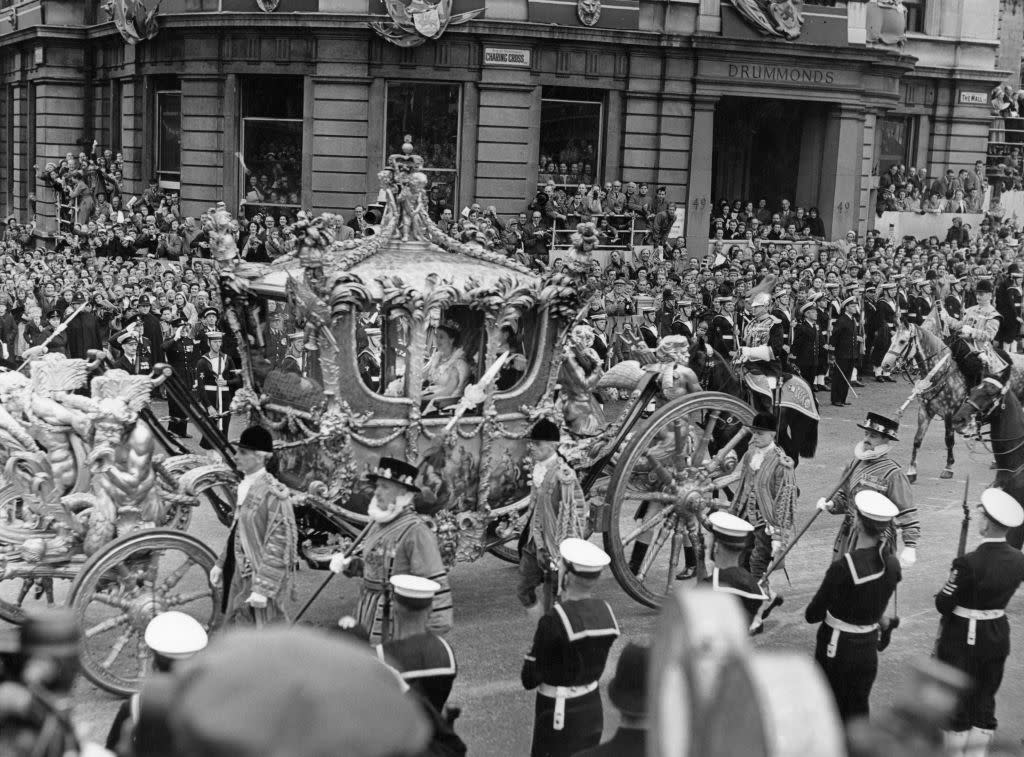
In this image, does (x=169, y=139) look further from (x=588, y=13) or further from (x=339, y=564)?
(x=339, y=564)

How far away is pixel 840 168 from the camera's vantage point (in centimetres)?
3166

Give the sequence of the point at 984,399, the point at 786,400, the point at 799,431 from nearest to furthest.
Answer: the point at 984,399, the point at 786,400, the point at 799,431

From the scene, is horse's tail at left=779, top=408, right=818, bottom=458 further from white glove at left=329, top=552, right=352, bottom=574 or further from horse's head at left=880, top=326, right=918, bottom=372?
white glove at left=329, top=552, right=352, bottom=574

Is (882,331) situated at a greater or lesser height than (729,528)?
lesser

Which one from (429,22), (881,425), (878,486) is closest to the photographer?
(878,486)

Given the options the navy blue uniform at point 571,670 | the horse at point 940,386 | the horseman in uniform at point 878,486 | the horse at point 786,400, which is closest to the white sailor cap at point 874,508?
the horseman in uniform at point 878,486

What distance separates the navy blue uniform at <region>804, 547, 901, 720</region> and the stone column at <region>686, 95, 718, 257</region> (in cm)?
2205

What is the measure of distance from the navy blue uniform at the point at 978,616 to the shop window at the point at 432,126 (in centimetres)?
2056

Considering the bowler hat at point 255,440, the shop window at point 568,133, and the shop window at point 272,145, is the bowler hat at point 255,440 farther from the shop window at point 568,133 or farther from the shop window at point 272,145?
the shop window at point 568,133

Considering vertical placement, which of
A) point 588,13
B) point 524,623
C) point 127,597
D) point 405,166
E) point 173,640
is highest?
point 588,13

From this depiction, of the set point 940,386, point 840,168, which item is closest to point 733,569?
point 940,386

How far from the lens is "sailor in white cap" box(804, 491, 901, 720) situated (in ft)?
24.8

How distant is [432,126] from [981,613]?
21.6 metres

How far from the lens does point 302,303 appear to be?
9148 millimetres
